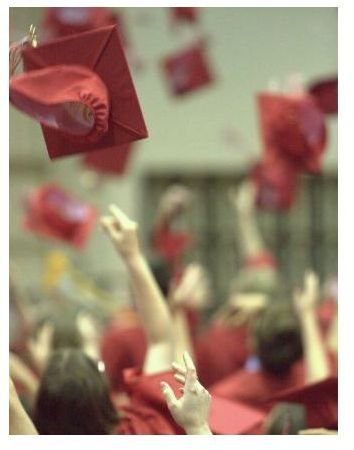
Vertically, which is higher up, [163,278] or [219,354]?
[163,278]

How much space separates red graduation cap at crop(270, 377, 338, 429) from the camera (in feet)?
9.03

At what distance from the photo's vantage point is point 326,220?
35.3ft

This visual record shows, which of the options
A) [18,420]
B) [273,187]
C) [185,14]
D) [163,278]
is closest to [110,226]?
[18,420]

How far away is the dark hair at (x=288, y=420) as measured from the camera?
9.09 feet

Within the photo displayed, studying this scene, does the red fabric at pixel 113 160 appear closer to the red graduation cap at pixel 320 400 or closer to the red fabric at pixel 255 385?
the red fabric at pixel 255 385

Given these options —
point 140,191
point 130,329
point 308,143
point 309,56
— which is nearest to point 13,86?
point 308,143

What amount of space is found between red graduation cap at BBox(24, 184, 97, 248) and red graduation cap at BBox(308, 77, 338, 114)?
1.64 meters

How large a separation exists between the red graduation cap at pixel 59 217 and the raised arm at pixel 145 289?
2.08 meters

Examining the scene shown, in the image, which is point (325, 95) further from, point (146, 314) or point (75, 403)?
point (75, 403)

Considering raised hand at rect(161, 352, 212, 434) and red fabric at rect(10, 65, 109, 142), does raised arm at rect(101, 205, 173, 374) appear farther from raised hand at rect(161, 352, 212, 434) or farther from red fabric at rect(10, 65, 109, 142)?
raised hand at rect(161, 352, 212, 434)

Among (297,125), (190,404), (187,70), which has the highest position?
(187,70)

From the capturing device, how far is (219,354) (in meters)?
4.18

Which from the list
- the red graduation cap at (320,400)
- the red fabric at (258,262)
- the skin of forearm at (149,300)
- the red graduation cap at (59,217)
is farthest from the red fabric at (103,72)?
the red fabric at (258,262)

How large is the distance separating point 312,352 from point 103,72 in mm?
1260
